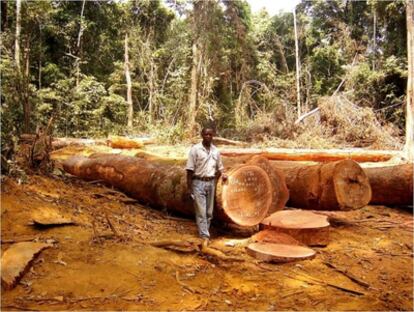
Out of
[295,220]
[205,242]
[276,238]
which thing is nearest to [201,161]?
[205,242]

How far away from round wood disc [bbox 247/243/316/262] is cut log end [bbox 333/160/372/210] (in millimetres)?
1274

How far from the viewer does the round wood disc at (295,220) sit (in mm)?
5121

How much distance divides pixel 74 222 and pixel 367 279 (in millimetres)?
3539

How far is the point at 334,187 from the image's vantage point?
5770mm

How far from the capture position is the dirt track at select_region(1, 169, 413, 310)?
11.6ft

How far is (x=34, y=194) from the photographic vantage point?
5629 millimetres

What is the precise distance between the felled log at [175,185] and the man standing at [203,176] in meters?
0.13

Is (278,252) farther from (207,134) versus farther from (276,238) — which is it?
(207,134)

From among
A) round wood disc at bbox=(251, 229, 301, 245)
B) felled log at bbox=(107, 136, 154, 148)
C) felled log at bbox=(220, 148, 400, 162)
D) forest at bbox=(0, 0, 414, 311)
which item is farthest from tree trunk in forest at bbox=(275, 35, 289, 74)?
round wood disc at bbox=(251, 229, 301, 245)

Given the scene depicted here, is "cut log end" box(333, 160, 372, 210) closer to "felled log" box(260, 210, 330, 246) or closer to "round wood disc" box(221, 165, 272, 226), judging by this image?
"felled log" box(260, 210, 330, 246)

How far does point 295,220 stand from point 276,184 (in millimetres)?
899

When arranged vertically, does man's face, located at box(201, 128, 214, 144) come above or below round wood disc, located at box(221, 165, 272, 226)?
above

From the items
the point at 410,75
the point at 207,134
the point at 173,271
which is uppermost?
the point at 410,75

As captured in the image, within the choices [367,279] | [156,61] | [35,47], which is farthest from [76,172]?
[156,61]
